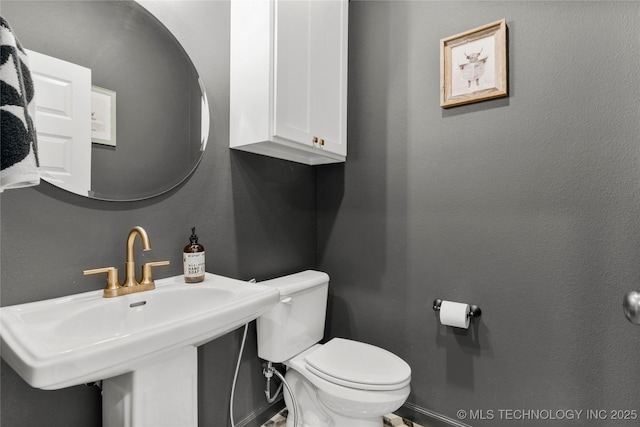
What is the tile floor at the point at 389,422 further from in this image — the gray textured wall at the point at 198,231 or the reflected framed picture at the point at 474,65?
the reflected framed picture at the point at 474,65

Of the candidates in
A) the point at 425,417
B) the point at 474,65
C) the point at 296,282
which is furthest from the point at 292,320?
the point at 474,65

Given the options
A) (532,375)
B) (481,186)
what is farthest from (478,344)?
(481,186)

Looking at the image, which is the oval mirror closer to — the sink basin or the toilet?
the sink basin

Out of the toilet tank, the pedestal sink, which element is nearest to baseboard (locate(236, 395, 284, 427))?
the toilet tank

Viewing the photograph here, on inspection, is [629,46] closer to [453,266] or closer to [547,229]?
[547,229]

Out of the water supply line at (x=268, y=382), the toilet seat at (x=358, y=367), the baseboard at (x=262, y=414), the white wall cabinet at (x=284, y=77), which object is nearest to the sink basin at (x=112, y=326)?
the water supply line at (x=268, y=382)

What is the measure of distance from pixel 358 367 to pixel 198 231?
0.89m

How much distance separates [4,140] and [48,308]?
48cm

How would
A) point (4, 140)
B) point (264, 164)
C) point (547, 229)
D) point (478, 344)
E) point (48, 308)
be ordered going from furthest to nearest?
point (264, 164)
point (478, 344)
point (547, 229)
point (48, 308)
point (4, 140)

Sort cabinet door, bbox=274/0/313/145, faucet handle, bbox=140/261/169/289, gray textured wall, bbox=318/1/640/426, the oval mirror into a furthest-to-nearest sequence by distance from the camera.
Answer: cabinet door, bbox=274/0/313/145, gray textured wall, bbox=318/1/640/426, faucet handle, bbox=140/261/169/289, the oval mirror

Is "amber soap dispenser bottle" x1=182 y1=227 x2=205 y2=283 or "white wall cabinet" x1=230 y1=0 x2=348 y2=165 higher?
"white wall cabinet" x1=230 y1=0 x2=348 y2=165

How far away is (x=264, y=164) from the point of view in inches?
62.9

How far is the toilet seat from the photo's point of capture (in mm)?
1232

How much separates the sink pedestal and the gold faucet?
0.25 metres
